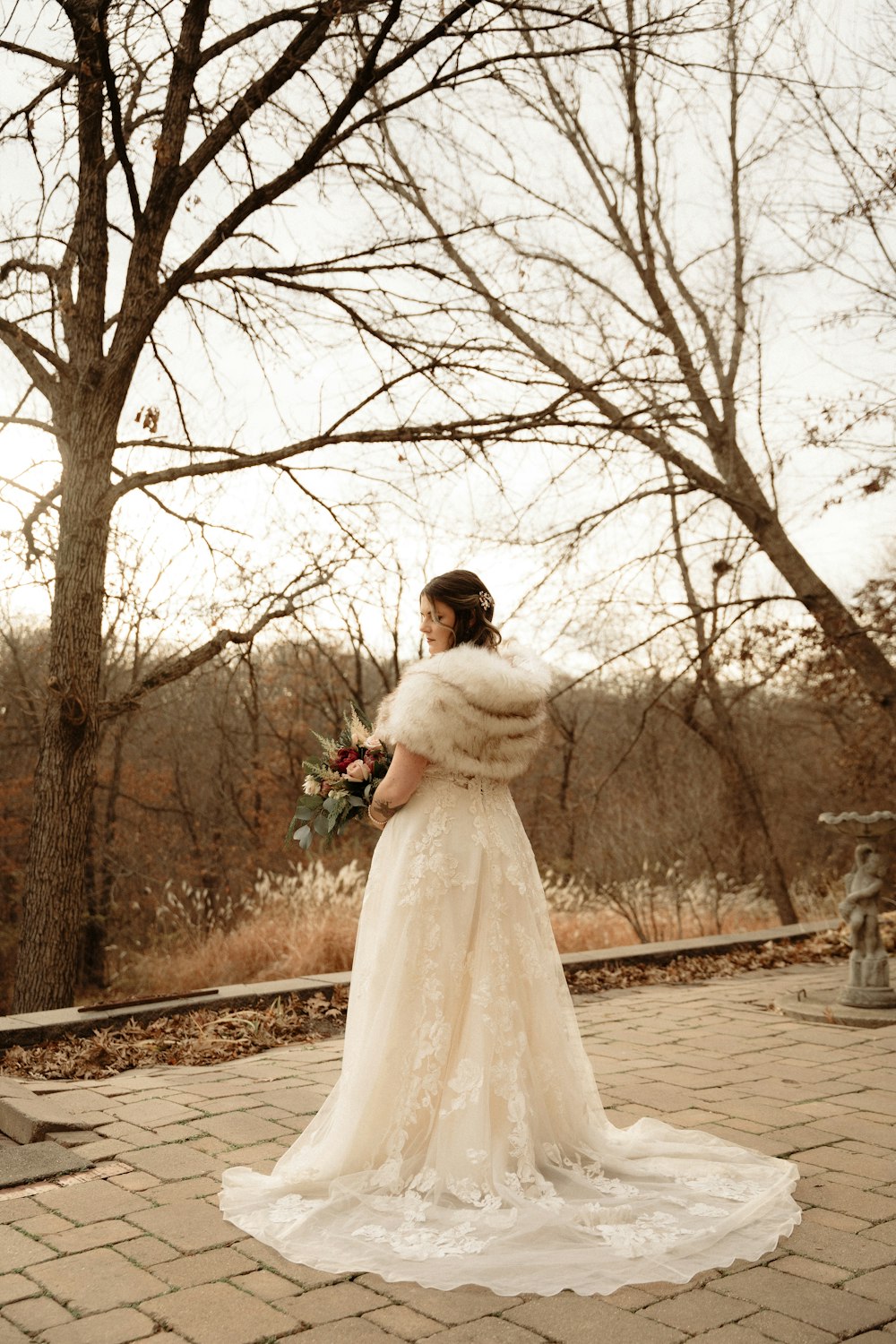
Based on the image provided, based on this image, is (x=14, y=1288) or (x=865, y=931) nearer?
(x=14, y=1288)

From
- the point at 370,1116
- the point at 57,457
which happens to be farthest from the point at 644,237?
the point at 370,1116

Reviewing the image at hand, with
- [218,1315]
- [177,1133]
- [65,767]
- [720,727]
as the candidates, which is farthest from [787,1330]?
[720,727]

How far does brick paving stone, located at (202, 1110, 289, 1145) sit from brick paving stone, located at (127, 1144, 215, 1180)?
0.58 feet

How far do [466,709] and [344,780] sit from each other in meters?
0.61

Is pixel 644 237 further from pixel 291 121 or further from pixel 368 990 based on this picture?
pixel 368 990

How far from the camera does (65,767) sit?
7.82 m

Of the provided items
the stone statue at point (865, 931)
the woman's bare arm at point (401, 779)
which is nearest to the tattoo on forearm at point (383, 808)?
the woman's bare arm at point (401, 779)

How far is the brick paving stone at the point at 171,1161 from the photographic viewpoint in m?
3.95

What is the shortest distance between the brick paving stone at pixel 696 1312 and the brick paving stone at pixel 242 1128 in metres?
1.87

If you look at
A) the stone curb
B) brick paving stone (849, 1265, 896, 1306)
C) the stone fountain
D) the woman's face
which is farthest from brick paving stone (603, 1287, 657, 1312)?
the stone fountain

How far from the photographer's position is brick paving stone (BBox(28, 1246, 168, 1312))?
9.64ft

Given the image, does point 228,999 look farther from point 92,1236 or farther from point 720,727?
point 720,727

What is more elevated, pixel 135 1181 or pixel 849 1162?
pixel 135 1181

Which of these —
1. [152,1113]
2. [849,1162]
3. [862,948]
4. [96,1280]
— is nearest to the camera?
[96,1280]
